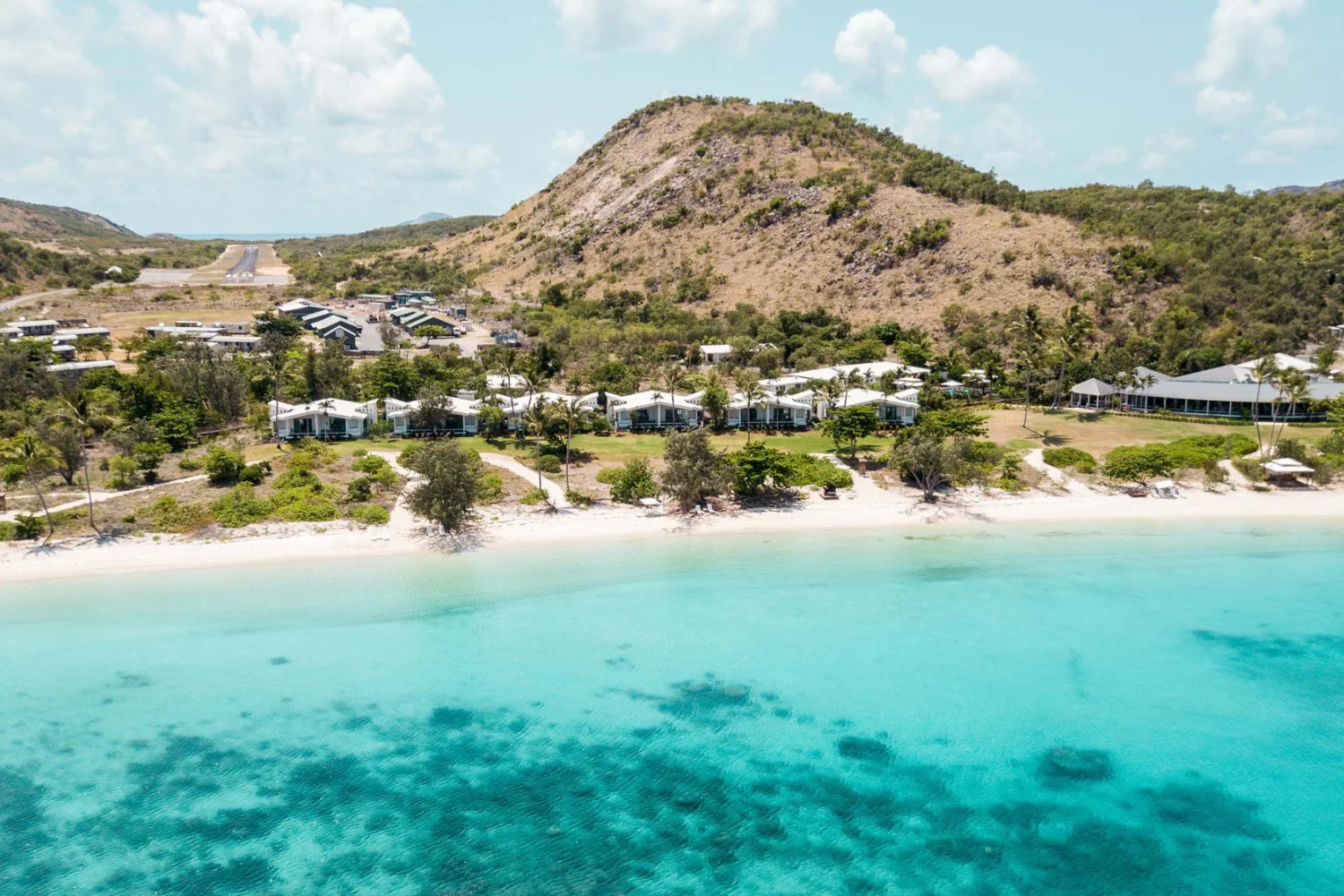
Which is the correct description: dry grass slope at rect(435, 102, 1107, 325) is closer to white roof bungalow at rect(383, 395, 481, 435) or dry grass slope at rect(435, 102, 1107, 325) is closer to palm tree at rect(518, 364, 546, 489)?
white roof bungalow at rect(383, 395, 481, 435)

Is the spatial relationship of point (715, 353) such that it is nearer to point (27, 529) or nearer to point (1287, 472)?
point (1287, 472)

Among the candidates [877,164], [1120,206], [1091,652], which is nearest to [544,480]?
[1091,652]

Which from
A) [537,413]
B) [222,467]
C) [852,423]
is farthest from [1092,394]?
[222,467]

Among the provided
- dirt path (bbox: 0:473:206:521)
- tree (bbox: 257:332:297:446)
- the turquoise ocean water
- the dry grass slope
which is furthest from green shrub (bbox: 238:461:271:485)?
the dry grass slope

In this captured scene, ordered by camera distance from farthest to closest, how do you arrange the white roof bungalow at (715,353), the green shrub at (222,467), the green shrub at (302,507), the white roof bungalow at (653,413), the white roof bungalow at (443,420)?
the white roof bungalow at (715,353)
the white roof bungalow at (653,413)
the white roof bungalow at (443,420)
the green shrub at (222,467)
the green shrub at (302,507)

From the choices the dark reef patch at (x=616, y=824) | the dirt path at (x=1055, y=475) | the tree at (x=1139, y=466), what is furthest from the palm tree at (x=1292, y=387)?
the dark reef patch at (x=616, y=824)

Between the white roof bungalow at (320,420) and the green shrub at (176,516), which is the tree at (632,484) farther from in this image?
the white roof bungalow at (320,420)
